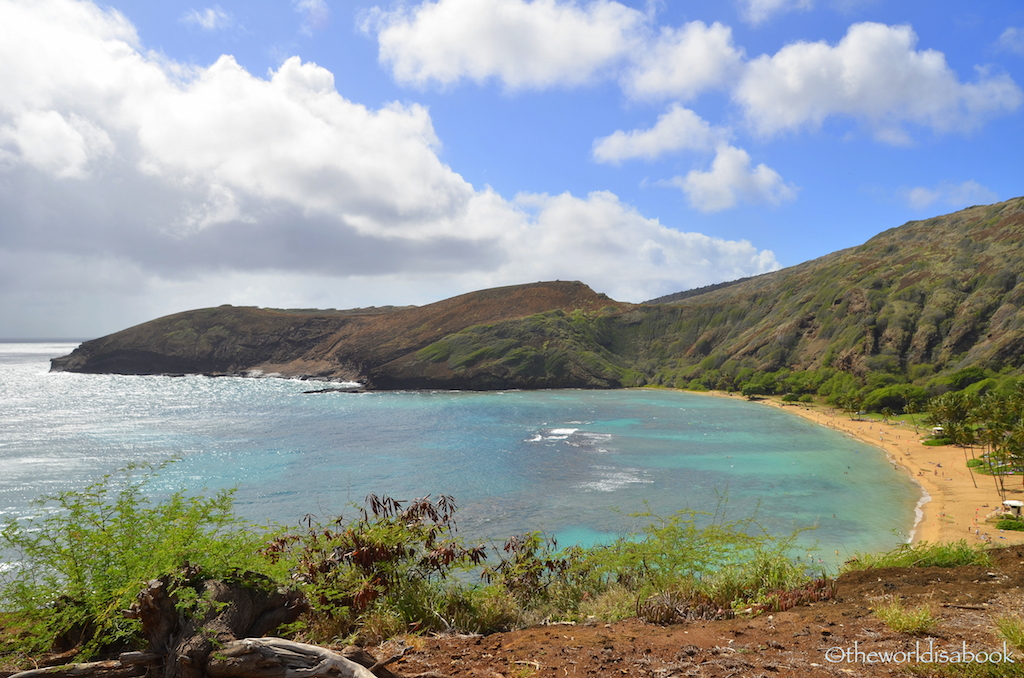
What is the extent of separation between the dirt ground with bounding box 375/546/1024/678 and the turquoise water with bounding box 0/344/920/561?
22.7 ft

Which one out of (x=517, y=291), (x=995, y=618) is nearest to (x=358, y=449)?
(x=995, y=618)

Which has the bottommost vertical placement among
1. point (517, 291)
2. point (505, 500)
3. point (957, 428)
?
point (505, 500)

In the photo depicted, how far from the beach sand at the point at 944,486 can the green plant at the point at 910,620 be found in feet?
13.4

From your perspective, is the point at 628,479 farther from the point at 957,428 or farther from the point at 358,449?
the point at 957,428

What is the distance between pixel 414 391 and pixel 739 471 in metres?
76.0

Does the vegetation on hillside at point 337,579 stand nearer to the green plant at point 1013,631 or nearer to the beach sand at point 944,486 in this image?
the green plant at point 1013,631

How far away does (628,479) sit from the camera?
110 feet

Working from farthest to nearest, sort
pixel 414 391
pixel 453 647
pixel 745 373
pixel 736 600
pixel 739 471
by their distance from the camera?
1. pixel 414 391
2. pixel 745 373
3. pixel 739 471
4. pixel 736 600
5. pixel 453 647

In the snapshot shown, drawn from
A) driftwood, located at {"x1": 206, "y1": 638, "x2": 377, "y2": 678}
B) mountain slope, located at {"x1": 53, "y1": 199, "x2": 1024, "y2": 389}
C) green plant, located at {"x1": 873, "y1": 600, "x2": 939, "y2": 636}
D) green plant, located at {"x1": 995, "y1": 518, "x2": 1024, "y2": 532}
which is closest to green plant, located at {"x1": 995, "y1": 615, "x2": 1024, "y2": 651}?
green plant, located at {"x1": 873, "y1": 600, "x2": 939, "y2": 636}

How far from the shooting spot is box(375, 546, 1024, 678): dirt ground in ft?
18.8

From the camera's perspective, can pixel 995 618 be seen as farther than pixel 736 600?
No

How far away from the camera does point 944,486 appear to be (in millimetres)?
30672

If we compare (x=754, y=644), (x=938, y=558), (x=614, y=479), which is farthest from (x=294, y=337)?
(x=754, y=644)

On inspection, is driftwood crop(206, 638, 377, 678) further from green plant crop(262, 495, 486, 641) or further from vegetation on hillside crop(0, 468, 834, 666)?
green plant crop(262, 495, 486, 641)
